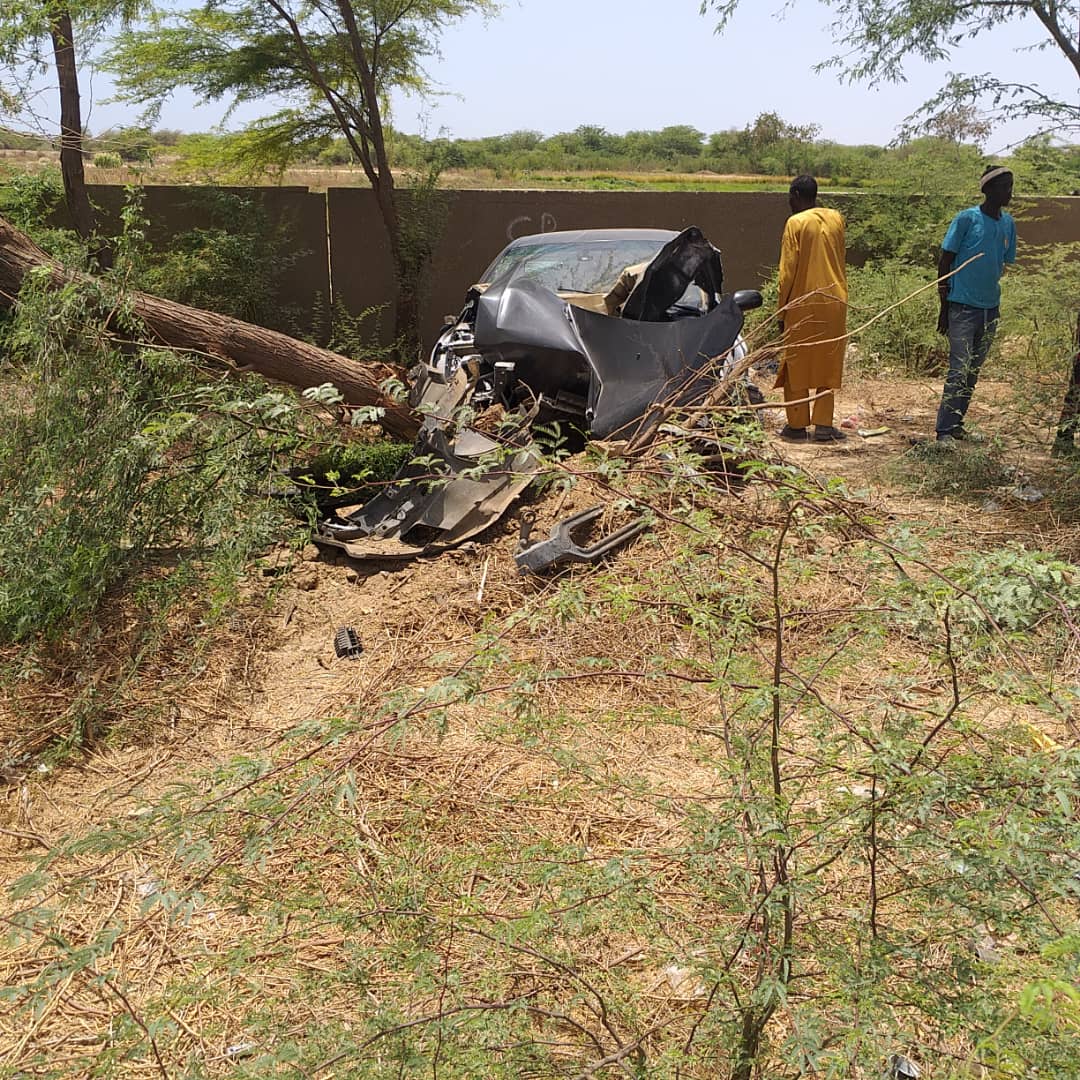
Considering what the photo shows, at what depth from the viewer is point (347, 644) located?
4.43 metres

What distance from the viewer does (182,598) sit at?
14.5 ft

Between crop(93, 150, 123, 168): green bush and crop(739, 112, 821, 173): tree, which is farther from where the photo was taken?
crop(739, 112, 821, 173): tree

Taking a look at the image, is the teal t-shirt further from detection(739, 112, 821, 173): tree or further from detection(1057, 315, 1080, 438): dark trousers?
detection(739, 112, 821, 173): tree

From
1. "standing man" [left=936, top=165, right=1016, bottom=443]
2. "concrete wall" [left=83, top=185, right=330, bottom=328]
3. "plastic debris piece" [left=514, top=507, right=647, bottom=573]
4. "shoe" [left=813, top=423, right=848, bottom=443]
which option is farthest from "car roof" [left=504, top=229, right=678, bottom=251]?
"concrete wall" [left=83, top=185, right=330, bottom=328]

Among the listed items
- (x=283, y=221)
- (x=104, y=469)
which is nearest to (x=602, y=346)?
(x=104, y=469)

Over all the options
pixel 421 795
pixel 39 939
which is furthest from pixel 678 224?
pixel 39 939

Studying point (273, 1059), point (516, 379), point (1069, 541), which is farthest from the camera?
point (516, 379)

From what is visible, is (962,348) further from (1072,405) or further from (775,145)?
(775,145)

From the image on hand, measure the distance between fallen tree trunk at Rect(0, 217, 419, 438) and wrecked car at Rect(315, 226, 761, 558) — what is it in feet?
1.16

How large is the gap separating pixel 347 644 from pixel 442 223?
312 inches

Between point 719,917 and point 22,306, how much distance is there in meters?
4.08

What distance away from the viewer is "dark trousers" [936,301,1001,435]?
21.4ft

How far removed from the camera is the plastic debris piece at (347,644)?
441 centimetres

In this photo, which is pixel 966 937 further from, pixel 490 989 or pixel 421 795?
pixel 421 795
